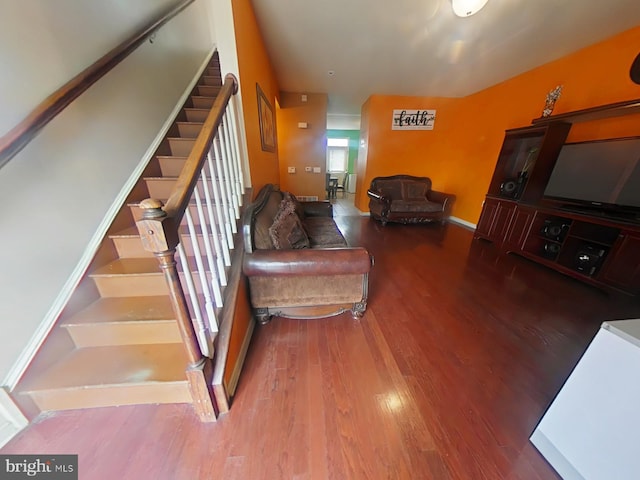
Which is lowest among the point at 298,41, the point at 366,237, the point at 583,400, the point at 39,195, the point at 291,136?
the point at 366,237

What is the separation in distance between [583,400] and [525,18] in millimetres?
3403

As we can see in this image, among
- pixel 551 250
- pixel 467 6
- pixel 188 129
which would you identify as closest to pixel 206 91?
pixel 188 129

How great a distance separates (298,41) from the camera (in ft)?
8.70

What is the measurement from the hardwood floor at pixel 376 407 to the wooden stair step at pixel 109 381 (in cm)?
6

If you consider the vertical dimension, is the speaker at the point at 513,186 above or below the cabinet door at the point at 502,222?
above

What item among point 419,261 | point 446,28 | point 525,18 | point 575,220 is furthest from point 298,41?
point 575,220

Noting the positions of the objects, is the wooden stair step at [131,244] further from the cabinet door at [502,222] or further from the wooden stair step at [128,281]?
the cabinet door at [502,222]

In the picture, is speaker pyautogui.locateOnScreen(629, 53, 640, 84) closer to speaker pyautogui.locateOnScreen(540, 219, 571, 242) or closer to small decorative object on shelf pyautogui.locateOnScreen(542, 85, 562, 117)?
small decorative object on shelf pyautogui.locateOnScreen(542, 85, 562, 117)

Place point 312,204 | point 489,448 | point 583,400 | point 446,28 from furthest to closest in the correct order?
point 312,204
point 446,28
point 489,448
point 583,400

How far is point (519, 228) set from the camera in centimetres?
278

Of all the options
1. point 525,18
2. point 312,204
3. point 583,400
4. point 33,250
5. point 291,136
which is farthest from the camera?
point 291,136

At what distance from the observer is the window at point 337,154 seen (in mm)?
9531

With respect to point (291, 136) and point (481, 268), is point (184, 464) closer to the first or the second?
point (481, 268)

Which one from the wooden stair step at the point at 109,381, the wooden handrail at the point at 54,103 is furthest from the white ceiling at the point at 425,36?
the wooden stair step at the point at 109,381
